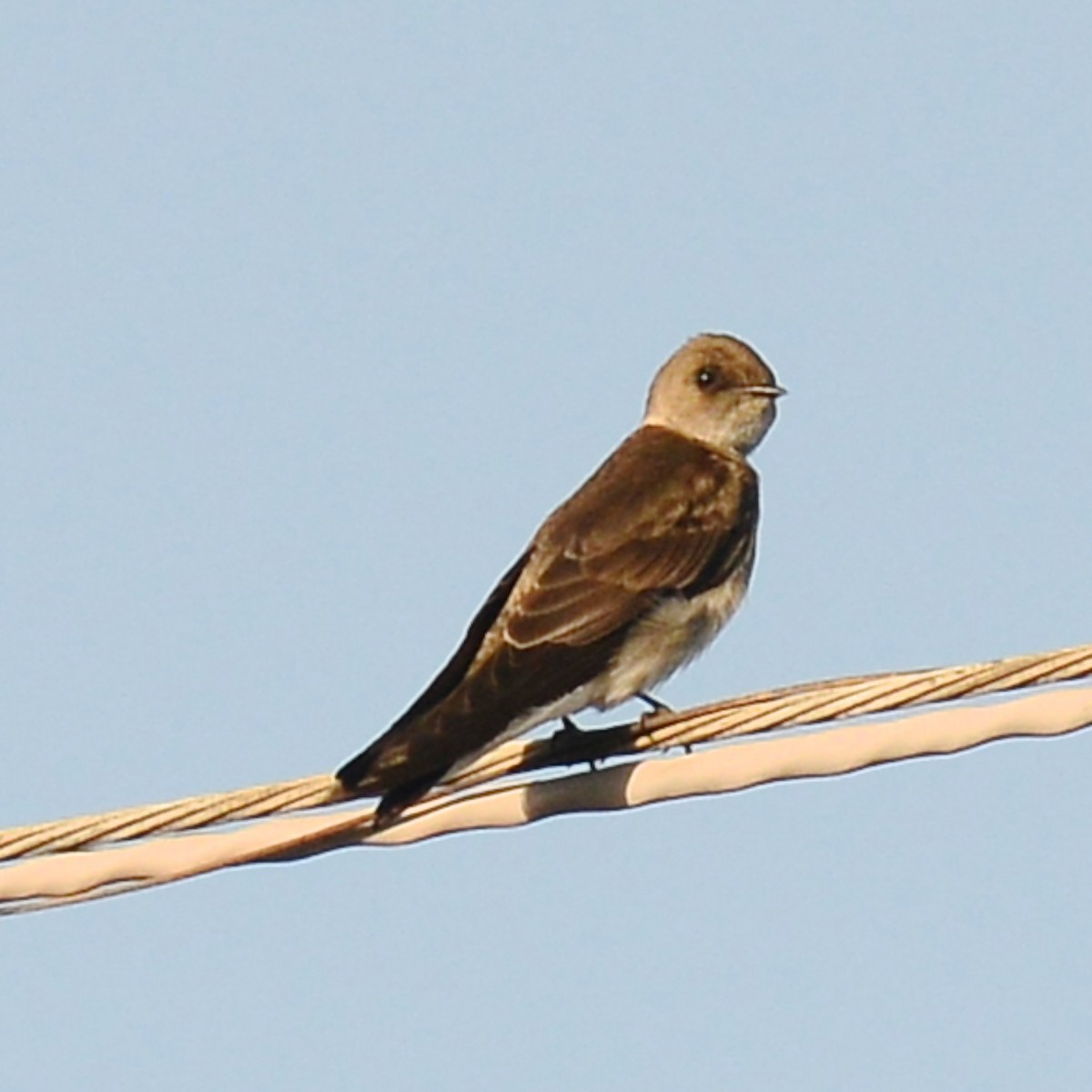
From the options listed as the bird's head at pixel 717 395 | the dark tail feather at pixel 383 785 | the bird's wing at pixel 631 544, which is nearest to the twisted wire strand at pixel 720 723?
the dark tail feather at pixel 383 785

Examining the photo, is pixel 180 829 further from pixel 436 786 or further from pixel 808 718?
pixel 808 718

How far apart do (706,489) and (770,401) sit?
1154 millimetres

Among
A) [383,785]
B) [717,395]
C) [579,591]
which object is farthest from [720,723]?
[717,395]

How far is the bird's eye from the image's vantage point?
1027 cm

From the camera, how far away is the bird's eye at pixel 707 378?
10.3m

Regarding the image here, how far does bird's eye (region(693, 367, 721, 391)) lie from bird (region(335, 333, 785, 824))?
24mm

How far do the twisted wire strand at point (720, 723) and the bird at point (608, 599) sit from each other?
227mm

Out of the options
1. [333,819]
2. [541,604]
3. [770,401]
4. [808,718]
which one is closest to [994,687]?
[808,718]

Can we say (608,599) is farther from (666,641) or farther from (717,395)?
(717,395)

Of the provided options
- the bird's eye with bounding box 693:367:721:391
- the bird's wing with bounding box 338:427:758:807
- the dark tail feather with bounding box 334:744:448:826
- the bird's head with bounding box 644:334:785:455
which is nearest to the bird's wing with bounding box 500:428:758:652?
the bird's wing with bounding box 338:427:758:807

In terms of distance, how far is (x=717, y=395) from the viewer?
1021 cm

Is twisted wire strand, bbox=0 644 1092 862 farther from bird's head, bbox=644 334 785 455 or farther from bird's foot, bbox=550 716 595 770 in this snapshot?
bird's head, bbox=644 334 785 455

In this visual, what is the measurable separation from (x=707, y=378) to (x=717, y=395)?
0.10 metres

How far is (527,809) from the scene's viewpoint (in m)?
6.25
